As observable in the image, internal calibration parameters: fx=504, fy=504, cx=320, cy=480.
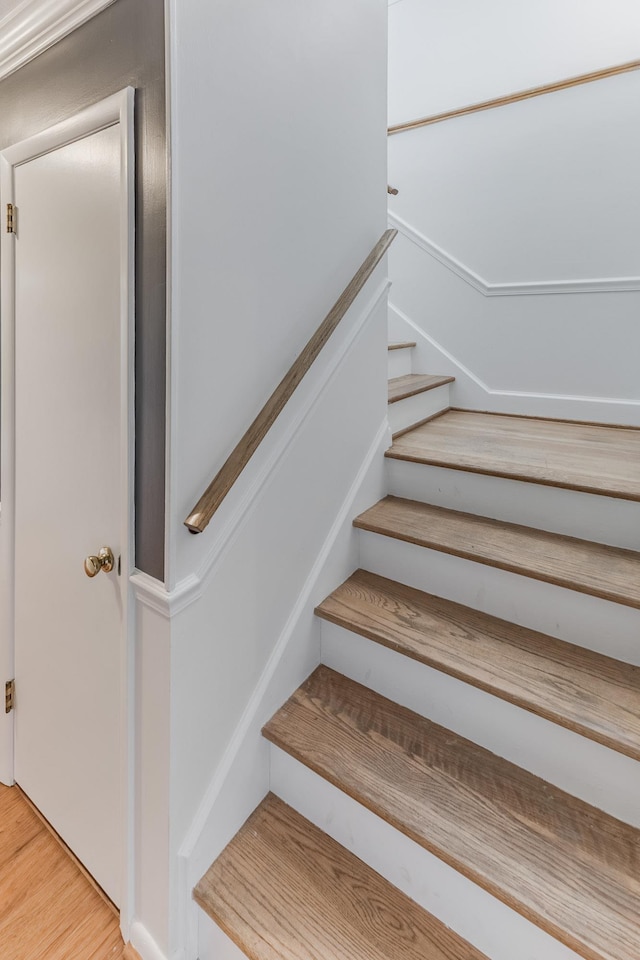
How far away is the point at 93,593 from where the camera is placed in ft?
4.18

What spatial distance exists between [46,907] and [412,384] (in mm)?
2276

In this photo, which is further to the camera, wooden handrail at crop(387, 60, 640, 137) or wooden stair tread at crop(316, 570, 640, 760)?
wooden handrail at crop(387, 60, 640, 137)

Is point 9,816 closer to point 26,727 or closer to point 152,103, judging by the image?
point 26,727

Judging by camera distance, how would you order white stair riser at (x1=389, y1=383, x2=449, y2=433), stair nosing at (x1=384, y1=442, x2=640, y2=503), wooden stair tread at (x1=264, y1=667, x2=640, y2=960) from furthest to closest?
white stair riser at (x1=389, y1=383, x2=449, y2=433), stair nosing at (x1=384, y1=442, x2=640, y2=503), wooden stair tread at (x1=264, y1=667, x2=640, y2=960)

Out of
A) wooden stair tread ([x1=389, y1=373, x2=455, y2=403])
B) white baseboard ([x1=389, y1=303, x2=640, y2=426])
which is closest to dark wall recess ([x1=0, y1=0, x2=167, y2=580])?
wooden stair tread ([x1=389, y1=373, x2=455, y2=403])

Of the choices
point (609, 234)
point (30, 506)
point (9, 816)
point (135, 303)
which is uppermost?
point (609, 234)

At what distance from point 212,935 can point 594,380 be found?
256 cm

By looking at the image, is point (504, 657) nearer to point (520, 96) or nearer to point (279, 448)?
point (279, 448)

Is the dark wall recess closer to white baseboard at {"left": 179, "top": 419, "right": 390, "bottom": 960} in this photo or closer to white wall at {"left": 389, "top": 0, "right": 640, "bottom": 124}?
white baseboard at {"left": 179, "top": 419, "right": 390, "bottom": 960}

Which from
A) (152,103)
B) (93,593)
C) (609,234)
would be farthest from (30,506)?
(609,234)

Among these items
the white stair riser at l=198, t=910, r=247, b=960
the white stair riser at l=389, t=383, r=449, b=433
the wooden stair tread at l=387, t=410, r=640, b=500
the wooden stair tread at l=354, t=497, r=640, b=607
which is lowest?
the white stair riser at l=198, t=910, r=247, b=960

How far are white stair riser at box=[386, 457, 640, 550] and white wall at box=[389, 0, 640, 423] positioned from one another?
1.10 m

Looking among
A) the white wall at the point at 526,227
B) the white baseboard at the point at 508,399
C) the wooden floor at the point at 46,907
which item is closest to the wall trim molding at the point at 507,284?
the white wall at the point at 526,227

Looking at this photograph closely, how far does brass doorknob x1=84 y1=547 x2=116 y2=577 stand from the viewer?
1172 millimetres
